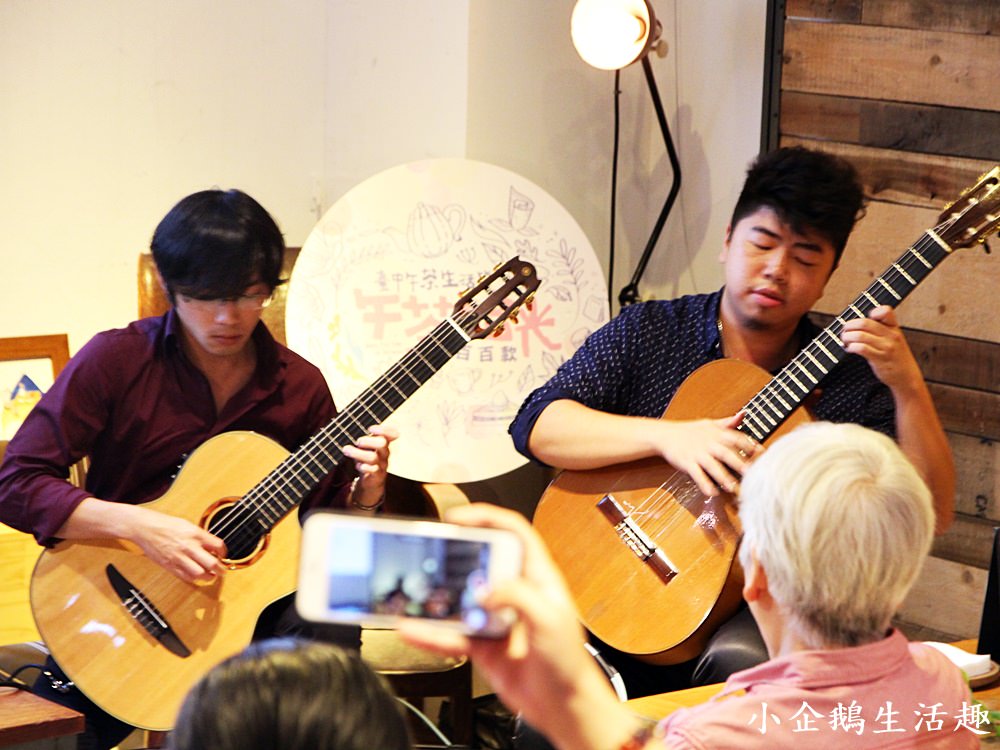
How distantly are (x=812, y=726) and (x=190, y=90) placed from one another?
265cm

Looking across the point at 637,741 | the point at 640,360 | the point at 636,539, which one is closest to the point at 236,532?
the point at 636,539

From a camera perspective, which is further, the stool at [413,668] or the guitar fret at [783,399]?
the stool at [413,668]

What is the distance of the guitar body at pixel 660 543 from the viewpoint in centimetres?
222

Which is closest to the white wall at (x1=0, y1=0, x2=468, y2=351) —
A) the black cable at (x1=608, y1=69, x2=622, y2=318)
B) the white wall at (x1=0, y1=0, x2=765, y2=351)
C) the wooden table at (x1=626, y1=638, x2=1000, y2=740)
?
the white wall at (x1=0, y1=0, x2=765, y2=351)

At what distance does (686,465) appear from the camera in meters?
2.21

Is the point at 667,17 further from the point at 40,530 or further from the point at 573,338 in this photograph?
the point at 40,530

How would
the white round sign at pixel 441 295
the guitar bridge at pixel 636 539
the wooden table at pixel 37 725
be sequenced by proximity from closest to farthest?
the wooden table at pixel 37 725 < the guitar bridge at pixel 636 539 < the white round sign at pixel 441 295

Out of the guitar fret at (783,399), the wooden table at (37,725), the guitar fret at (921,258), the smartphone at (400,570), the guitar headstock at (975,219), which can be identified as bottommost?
the wooden table at (37,725)

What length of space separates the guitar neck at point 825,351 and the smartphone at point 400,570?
1.46m

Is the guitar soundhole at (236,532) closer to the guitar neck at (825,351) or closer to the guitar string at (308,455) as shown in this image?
the guitar string at (308,455)

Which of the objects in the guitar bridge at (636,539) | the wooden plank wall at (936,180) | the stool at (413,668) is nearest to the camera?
the guitar bridge at (636,539)

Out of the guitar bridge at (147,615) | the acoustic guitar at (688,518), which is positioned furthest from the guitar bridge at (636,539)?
the guitar bridge at (147,615)

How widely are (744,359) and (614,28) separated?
0.97 meters

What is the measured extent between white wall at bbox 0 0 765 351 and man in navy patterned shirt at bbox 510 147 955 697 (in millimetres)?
915
